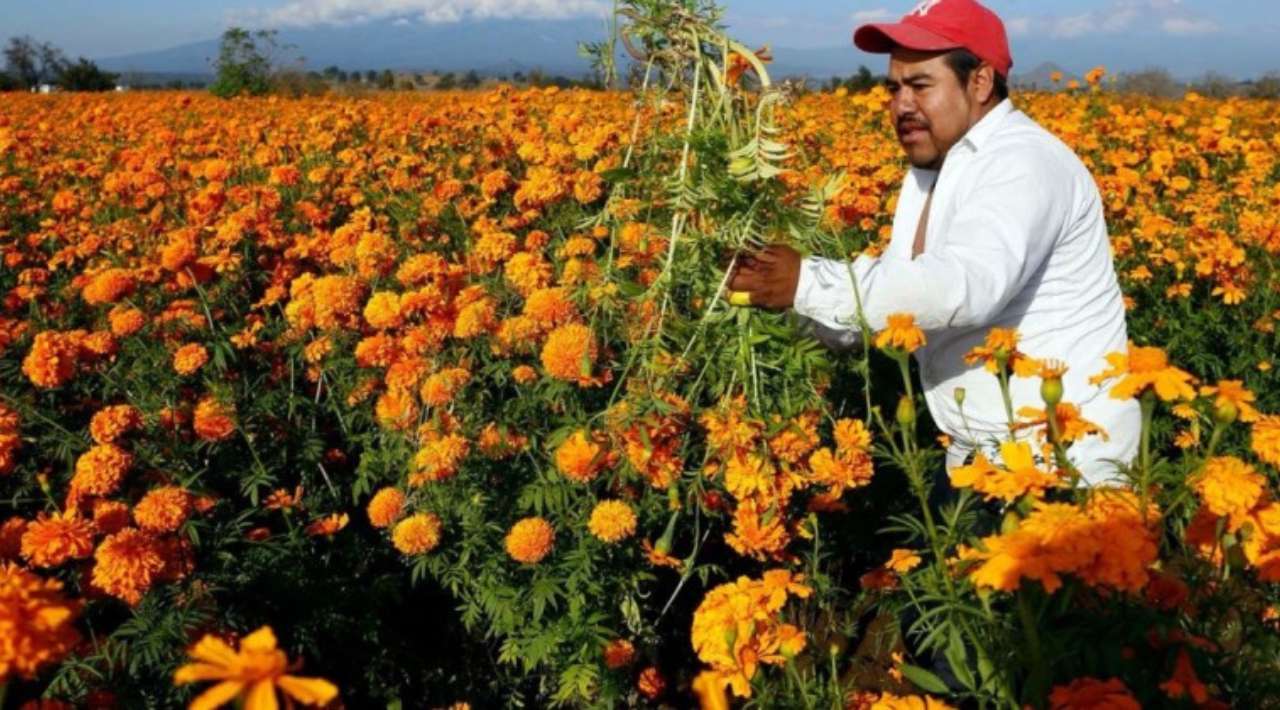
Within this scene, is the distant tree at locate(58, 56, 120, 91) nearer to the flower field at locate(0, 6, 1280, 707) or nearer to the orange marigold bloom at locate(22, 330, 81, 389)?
the flower field at locate(0, 6, 1280, 707)

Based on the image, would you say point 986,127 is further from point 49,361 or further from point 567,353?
point 49,361

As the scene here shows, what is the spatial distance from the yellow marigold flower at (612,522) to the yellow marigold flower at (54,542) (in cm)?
96

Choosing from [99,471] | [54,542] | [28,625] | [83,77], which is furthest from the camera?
[83,77]

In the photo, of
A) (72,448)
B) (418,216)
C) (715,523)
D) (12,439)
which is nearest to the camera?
(12,439)

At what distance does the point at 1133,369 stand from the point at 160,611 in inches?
68.4

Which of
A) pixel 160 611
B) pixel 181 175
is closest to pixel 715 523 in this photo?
pixel 160 611

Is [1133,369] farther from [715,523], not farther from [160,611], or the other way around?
[160,611]

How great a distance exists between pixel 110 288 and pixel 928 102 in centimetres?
226

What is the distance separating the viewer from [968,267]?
157 centimetres

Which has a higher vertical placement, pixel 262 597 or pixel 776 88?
pixel 776 88

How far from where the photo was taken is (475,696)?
2.48 m

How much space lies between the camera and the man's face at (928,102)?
6.47ft

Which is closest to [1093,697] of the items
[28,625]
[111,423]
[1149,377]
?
[1149,377]

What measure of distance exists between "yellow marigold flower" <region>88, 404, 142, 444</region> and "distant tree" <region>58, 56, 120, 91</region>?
27.0 m
